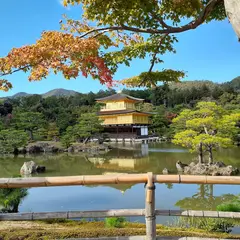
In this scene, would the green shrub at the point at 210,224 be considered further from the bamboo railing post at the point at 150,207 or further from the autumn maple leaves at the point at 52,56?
the autumn maple leaves at the point at 52,56

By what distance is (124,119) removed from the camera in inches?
973

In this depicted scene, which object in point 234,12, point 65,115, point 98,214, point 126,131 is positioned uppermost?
point 65,115

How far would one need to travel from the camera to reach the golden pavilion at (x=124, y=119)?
2434 centimetres

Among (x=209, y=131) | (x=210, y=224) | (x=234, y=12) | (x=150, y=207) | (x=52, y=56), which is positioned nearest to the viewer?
(x=234, y=12)

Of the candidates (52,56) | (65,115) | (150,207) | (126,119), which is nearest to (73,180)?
(150,207)

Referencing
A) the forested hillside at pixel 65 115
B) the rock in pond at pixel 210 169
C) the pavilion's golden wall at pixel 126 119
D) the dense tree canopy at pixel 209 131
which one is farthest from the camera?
the pavilion's golden wall at pixel 126 119

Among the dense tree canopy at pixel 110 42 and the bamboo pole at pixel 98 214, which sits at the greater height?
the dense tree canopy at pixel 110 42

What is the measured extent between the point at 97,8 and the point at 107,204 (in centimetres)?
401

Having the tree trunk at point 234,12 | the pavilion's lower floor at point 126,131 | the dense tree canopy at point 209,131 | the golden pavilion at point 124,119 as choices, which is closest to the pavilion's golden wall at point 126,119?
the golden pavilion at point 124,119

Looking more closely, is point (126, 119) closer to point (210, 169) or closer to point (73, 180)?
point (210, 169)

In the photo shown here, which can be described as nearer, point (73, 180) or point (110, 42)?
point (73, 180)

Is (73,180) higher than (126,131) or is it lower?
lower

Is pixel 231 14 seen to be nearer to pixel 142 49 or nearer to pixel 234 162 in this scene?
pixel 142 49

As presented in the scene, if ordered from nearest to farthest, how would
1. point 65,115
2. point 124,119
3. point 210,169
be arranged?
point 210,169 → point 65,115 → point 124,119
